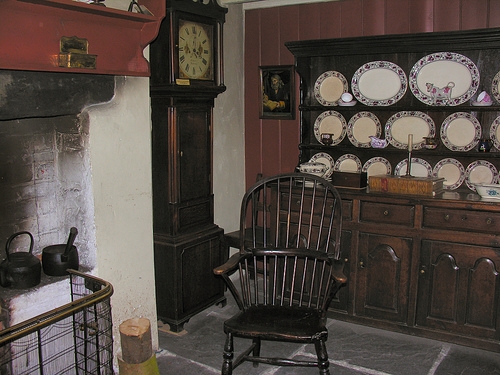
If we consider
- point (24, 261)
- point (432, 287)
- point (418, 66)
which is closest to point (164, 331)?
point (24, 261)

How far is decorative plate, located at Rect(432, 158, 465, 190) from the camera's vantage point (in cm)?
344

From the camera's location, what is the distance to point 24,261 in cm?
242

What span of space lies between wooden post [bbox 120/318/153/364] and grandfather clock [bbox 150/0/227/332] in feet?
2.87

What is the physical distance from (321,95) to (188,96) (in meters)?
1.05

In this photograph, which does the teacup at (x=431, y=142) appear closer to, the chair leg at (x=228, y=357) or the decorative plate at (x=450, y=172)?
the decorative plate at (x=450, y=172)

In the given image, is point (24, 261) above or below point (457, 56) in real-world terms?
below

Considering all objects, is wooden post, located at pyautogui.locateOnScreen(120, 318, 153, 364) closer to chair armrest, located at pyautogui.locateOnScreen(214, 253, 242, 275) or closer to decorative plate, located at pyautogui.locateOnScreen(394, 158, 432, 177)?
chair armrest, located at pyautogui.locateOnScreen(214, 253, 242, 275)

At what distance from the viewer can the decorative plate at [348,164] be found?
3.77 m

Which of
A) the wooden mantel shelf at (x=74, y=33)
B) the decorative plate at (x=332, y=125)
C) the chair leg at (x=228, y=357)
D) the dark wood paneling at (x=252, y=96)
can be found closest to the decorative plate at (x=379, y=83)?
the decorative plate at (x=332, y=125)

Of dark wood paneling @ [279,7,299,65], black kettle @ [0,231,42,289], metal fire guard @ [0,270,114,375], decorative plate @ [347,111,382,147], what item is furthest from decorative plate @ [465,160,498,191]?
black kettle @ [0,231,42,289]

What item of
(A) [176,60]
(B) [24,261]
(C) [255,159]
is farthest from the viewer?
(C) [255,159]

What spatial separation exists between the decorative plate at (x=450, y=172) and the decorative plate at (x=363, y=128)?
0.46 m

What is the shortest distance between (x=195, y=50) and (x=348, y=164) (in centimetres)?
135

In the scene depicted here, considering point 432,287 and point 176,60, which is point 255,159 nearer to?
point 176,60
